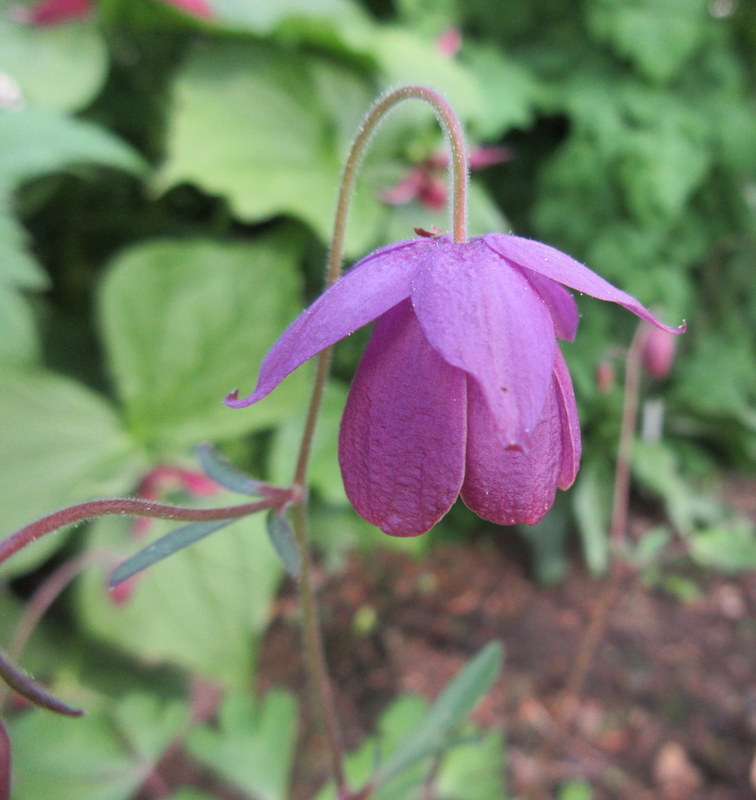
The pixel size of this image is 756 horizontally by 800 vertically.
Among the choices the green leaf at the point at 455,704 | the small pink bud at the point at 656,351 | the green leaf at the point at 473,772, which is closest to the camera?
the green leaf at the point at 455,704

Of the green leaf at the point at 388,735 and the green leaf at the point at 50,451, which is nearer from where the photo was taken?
the green leaf at the point at 388,735

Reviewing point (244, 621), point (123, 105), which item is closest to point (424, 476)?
point (244, 621)

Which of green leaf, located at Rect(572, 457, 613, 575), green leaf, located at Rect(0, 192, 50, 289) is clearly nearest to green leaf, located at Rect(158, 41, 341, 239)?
green leaf, located at Rect(0, 192, 50, 289)

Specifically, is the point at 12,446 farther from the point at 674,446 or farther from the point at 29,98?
the point at 674,446

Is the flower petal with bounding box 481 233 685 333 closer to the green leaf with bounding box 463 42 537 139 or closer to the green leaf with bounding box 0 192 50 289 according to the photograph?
the green leaf with bounding box 0 192 50 289

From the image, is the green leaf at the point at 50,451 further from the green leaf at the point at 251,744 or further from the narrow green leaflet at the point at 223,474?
the narrow green leaflet at the point at 223,474

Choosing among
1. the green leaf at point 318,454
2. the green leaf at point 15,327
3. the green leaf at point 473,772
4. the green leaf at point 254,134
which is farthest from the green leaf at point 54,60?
the green leaf at point 473,772

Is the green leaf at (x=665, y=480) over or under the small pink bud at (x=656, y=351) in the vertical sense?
under
